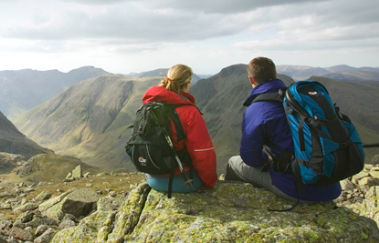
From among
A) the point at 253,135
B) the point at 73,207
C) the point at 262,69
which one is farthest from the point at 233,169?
the point at 73,207

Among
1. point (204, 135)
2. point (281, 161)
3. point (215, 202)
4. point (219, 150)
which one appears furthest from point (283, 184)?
point (219, 150)

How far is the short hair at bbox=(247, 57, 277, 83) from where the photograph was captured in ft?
22.5

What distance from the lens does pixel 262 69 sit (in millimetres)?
6875

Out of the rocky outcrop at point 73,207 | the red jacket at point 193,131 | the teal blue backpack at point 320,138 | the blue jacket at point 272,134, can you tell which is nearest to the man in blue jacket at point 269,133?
the blue jacket at point 272,134

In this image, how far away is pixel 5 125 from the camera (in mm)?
195375

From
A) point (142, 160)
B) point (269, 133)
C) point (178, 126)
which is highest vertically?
point (178, 126)

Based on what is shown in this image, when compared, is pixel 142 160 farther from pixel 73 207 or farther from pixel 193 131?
pixel 73 207

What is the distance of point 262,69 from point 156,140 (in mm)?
3298

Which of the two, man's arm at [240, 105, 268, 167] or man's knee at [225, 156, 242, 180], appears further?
man's knee at [225, 156, 242, 180]

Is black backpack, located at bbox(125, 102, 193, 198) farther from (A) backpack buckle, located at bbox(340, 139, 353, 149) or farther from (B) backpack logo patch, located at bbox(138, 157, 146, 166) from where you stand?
(A) backpack buckle, located at bbox(340, 139, 353, 149)

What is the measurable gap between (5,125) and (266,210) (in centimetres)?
23348

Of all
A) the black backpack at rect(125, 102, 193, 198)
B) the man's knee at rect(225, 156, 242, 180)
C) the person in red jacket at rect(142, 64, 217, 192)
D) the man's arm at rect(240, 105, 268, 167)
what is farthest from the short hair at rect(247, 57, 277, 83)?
the man's knee at rect(225, 156, 242, 180)

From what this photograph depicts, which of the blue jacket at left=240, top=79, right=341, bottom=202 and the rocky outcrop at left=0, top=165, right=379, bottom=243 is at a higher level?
the blue jacket at left=240, top=79, right=341, bottom=202

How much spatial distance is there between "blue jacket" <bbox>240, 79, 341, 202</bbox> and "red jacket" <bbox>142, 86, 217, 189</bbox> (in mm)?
1001
